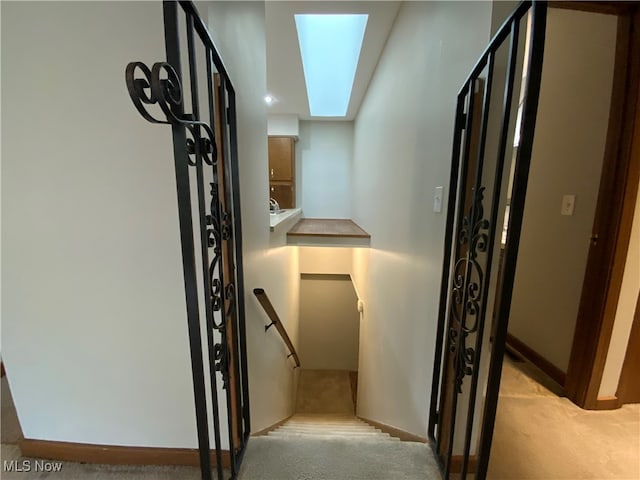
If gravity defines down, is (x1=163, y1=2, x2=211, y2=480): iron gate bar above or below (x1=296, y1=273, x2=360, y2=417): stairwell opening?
above

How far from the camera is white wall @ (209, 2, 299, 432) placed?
110 cm

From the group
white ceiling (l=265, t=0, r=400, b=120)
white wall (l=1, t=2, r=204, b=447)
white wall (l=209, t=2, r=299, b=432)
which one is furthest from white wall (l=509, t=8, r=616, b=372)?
white wall (l=1, t=2, r=204, b=447)

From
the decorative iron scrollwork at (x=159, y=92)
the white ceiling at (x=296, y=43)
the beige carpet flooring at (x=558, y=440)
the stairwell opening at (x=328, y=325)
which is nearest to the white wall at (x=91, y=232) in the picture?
the decorative iron scrollwork at (x=159, y=92)

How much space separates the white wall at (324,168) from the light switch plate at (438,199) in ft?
11.2

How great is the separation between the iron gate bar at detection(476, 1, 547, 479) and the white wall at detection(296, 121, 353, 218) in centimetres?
395

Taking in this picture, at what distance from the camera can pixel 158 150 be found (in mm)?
924

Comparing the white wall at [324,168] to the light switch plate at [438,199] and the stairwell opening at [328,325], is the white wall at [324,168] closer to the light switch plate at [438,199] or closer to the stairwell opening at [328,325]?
the stairwell opening at [328,325]

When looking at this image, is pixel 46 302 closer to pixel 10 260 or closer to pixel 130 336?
pixel 10 260

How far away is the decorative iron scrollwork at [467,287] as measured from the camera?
0.83 metres

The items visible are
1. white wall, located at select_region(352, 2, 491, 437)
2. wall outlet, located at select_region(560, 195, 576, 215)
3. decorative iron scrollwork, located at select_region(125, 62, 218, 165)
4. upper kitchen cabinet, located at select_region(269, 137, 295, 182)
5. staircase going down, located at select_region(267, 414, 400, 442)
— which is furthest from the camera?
upper kitchen cabinet, located at select_region(269, 137, 295, 182)

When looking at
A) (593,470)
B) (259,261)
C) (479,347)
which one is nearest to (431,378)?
(479,347)

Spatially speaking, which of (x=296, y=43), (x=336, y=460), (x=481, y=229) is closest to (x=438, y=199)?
(x=481, y=229)

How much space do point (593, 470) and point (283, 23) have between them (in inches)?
120

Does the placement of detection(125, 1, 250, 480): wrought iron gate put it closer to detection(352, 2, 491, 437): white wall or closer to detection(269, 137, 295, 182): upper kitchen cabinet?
detection(352, 2, 491, 437): white wall
